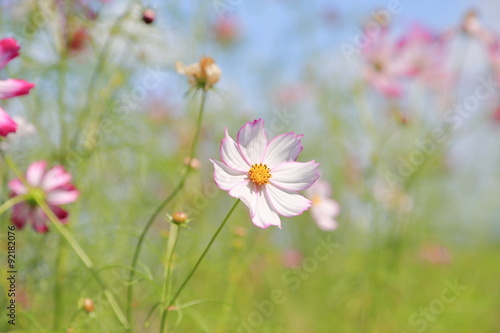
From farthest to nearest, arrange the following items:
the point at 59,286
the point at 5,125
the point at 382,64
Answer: the point at 382,64
the point at 59,286
the point at 5,125

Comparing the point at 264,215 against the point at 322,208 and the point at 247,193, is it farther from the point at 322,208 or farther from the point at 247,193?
the point at 322,208

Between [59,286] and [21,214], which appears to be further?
[59,286]

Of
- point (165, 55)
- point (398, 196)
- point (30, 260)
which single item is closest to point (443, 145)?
point (398, 196)

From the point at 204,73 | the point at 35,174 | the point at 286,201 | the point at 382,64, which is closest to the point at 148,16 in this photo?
the point at 204,73

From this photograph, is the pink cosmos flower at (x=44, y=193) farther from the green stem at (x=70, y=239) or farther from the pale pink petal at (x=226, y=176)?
the pale pink petal at (x=226, y=176)

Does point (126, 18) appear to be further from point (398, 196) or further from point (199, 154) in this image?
point (199, 154)

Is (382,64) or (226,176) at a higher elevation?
(382,64)

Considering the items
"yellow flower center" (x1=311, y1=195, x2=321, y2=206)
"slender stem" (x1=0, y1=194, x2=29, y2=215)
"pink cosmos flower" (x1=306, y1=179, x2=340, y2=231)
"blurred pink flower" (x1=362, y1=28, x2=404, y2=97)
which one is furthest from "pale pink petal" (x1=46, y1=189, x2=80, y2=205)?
"blurred pink flower" (x1=362, y1=28, x2=404, y2=97)

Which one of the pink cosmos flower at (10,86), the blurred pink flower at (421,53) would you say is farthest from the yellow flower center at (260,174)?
the blurred pink flower at (421,53)
